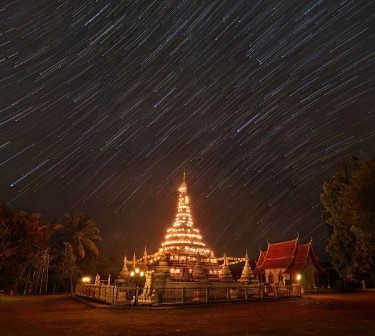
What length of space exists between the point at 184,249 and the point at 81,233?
18.4m

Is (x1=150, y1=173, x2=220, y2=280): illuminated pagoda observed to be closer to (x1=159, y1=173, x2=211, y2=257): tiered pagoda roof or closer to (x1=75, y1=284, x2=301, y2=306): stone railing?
(x1=159, y1=173, x2=211, y2=257): tiered pagoda roof

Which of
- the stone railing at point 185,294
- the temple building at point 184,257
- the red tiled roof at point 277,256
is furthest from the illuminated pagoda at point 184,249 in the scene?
the stone railing at point 185,294

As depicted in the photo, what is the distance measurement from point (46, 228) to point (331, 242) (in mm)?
29074

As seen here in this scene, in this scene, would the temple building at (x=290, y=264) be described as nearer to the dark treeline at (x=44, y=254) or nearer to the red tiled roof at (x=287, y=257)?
the red tiled roof at (x=287, y=257)

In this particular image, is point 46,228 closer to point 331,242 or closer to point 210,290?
point 210,290

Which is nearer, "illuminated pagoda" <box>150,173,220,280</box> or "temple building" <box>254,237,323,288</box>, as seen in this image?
"illuminated pagoda" <box>150,173,220,280</box>

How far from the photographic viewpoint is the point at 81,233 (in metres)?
54.7

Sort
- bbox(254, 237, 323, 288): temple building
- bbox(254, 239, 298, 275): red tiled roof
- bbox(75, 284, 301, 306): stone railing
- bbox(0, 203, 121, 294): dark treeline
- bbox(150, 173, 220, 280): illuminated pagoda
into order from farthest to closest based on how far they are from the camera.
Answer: bbox(254, 239, 298, 275): red tiled roof → bbox(254, 237, 323, 288): temple building → bbox(150, 173, 220, 280): illuminated pagoda → bbox(0, 203, 121, 294): dark treeline → bbox(75, 284, 301, 306): stone railing

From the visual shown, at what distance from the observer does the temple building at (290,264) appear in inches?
1769

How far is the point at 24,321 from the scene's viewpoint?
1448cm

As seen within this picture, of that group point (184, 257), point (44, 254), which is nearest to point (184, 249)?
point (184, 257)

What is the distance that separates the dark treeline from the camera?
3538 cm

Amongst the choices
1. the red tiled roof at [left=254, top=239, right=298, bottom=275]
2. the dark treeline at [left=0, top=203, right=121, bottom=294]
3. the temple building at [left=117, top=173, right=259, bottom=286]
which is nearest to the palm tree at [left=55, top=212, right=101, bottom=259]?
the dark treeline at [left=0, top=203, right=121, bottom=294]

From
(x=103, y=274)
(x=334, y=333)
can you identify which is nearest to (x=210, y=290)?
(x=334, y=333)
